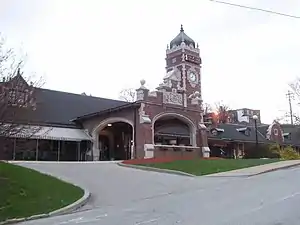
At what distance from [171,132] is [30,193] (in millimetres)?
26326

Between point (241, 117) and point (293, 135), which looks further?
point (241, 117)

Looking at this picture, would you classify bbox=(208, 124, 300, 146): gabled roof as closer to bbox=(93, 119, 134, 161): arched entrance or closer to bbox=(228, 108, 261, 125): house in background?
bbox=(228, 108, 261, 125): house in background

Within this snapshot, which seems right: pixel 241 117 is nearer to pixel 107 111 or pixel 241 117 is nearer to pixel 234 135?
pixel 234 135

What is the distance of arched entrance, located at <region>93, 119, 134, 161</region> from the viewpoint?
36438 mm

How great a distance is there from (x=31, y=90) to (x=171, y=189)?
7.62 m

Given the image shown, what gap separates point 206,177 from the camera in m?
20.3

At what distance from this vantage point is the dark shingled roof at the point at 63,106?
34353 mm

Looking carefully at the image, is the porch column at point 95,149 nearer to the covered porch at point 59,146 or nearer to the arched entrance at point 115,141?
the covered porch at point 59,146

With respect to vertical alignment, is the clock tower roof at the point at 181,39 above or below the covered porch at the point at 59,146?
above

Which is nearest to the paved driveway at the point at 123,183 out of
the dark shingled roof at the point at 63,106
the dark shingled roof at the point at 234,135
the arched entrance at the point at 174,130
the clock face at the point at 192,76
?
the dark shingled roof at the point at 63,106

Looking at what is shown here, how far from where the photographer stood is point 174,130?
3969 centimetres

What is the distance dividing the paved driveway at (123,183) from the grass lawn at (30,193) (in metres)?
0.85

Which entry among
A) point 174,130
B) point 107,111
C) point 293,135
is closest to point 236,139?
point 174,130

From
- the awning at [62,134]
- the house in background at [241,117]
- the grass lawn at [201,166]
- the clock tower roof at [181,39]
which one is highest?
the clock tower roof at [181,39]
